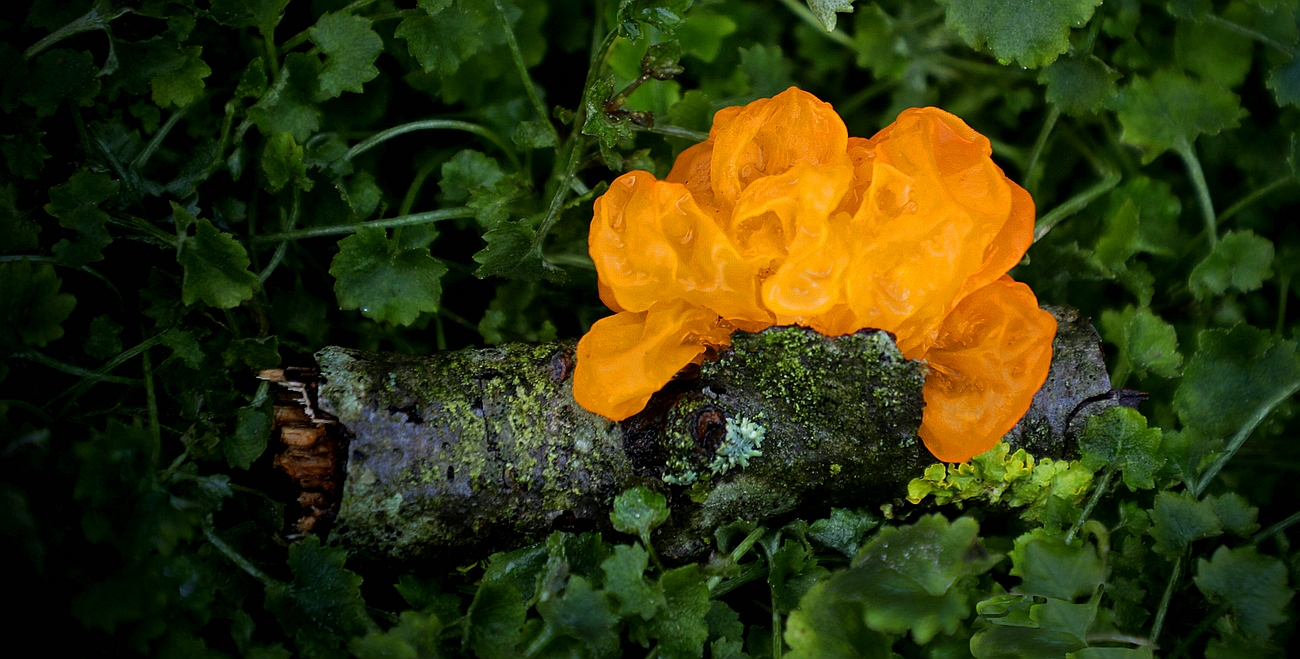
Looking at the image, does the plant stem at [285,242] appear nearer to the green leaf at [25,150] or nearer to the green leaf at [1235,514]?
the green leaf at [25,150]

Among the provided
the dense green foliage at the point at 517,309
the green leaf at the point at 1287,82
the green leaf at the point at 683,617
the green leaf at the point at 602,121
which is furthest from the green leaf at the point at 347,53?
the green leaf at the point at 1287,82

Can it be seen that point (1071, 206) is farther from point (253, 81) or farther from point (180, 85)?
point (180, 85)

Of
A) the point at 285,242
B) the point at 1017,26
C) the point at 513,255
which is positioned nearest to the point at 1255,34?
the point at 1017,26

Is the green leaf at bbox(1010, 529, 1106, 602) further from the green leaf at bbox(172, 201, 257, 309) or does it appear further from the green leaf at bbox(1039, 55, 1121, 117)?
the green leaf at bbox(172, 201, 257, 309)

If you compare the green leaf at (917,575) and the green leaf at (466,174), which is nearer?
the green leaf at (917,575)

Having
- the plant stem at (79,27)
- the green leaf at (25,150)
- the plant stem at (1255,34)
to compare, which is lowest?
the green leaf at (25,150)

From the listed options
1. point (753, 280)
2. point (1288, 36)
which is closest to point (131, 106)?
point (753, 280)

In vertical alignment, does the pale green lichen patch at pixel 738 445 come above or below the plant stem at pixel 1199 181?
below
